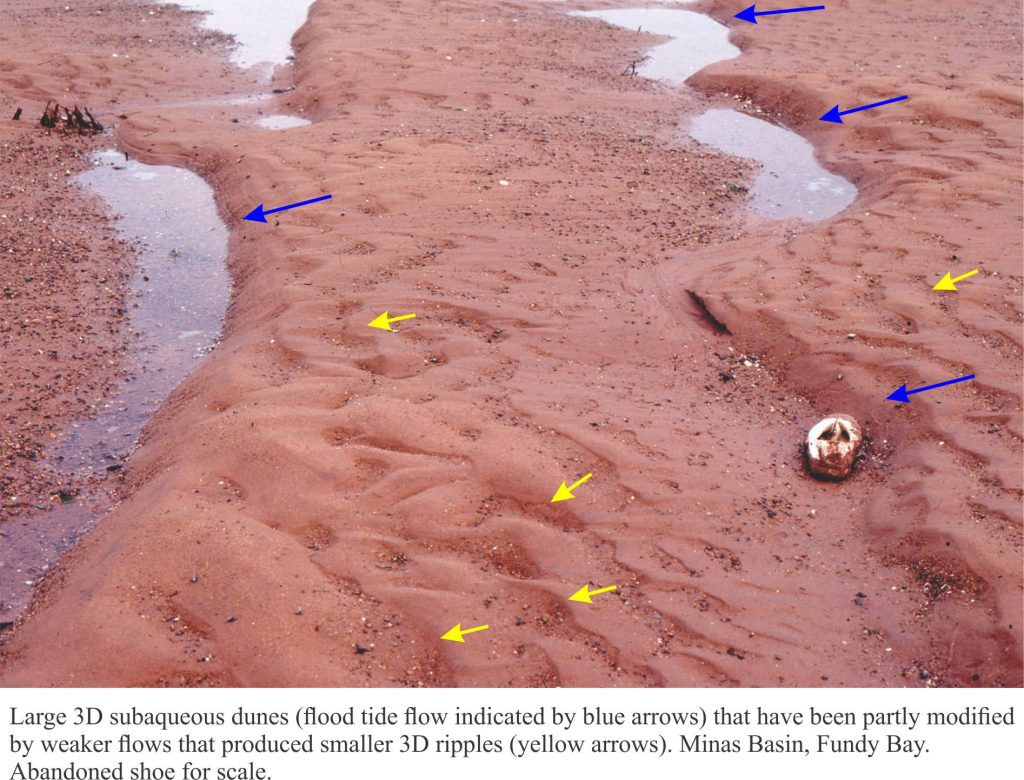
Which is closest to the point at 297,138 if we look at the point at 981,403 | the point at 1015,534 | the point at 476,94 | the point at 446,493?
the point at 476,94

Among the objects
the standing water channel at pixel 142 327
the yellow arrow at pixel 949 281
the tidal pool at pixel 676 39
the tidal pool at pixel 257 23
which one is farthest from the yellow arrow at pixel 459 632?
the tidal pool at pixel 257 23

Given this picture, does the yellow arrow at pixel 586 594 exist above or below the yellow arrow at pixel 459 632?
below

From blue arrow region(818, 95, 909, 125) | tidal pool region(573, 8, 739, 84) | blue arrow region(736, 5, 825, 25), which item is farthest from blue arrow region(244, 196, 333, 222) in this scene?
blue arrow region(736, 5, 825, 25)

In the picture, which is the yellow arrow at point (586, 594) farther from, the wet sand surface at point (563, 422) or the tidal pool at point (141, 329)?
the tidal pool at point (141, 329)

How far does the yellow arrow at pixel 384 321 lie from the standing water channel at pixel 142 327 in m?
1.11

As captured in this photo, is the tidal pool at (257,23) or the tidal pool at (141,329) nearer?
the tidal pool at (141,329)

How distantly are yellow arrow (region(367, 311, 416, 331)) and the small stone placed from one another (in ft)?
7.75

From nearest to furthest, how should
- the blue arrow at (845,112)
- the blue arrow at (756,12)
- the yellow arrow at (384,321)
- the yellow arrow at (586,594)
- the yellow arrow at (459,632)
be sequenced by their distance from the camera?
the yellow arrow at (459,632)
the yellow arrow at (586,594)
the yellow arrow at (384,321)
the blue arrow at (845,112)
the blue arrow at (756,12)

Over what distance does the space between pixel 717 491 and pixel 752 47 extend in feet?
30.8

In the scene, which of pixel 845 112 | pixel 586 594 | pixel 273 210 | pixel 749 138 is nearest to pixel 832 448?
pixel 586 594

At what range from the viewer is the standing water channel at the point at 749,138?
8.05 meters

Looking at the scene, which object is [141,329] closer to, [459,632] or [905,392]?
[459,632]

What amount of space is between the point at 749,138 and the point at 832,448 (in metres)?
5.65

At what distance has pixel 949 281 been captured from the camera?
624 cm
